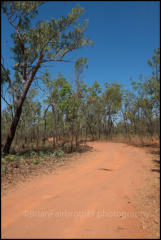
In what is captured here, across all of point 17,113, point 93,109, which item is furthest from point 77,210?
point 93,109

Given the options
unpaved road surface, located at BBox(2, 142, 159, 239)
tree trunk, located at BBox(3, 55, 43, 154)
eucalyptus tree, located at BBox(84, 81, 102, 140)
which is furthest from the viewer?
eucalyptus tree, located at BBox(84, 81, 102, 140)

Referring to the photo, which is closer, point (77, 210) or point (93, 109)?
point (77, 210)

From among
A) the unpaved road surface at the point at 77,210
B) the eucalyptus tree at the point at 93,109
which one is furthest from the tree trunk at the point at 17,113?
the eucalyptus tree at the point at 93,109

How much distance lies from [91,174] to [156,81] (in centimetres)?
984

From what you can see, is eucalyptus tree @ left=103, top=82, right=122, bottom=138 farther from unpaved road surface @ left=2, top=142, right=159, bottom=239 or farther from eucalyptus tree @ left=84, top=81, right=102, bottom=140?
unpaved road surface @ left=2, top=142, right=159, bottom=239

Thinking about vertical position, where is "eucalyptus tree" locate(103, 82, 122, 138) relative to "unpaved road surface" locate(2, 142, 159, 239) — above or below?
above

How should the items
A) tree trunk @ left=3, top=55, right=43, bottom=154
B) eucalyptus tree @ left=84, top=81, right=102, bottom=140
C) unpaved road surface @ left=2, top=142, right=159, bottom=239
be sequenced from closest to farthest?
unpaved road surface @ left=2, top=142, right=159, bottom=239 → tree trunk @ left=3, top=55, right=43, bottom=154 → eucalyptus tree @ left=84, top=81, right=102, bottom=140

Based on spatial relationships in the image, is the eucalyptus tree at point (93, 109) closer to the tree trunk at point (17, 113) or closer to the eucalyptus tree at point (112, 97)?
the eucalyptus tree at point (112, 97)

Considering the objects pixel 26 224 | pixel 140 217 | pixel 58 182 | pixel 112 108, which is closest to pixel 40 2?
pixel 58 182

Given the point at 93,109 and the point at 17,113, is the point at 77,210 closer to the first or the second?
the point at 17,113

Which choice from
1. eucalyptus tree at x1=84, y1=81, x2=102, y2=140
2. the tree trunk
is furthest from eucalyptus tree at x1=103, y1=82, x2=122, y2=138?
the tree trunk

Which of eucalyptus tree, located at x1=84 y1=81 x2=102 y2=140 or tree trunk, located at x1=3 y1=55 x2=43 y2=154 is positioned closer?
tree trunk, located at x1=3 y1=55 x2=43 y2=154

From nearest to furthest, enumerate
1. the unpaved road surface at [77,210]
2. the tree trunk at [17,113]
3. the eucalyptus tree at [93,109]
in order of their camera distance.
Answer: the unpaved road surface at [77,210] → the tree trunk at [17,113] → the eucalyptus tree at [93,109]

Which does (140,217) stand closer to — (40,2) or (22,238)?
(22,238)
